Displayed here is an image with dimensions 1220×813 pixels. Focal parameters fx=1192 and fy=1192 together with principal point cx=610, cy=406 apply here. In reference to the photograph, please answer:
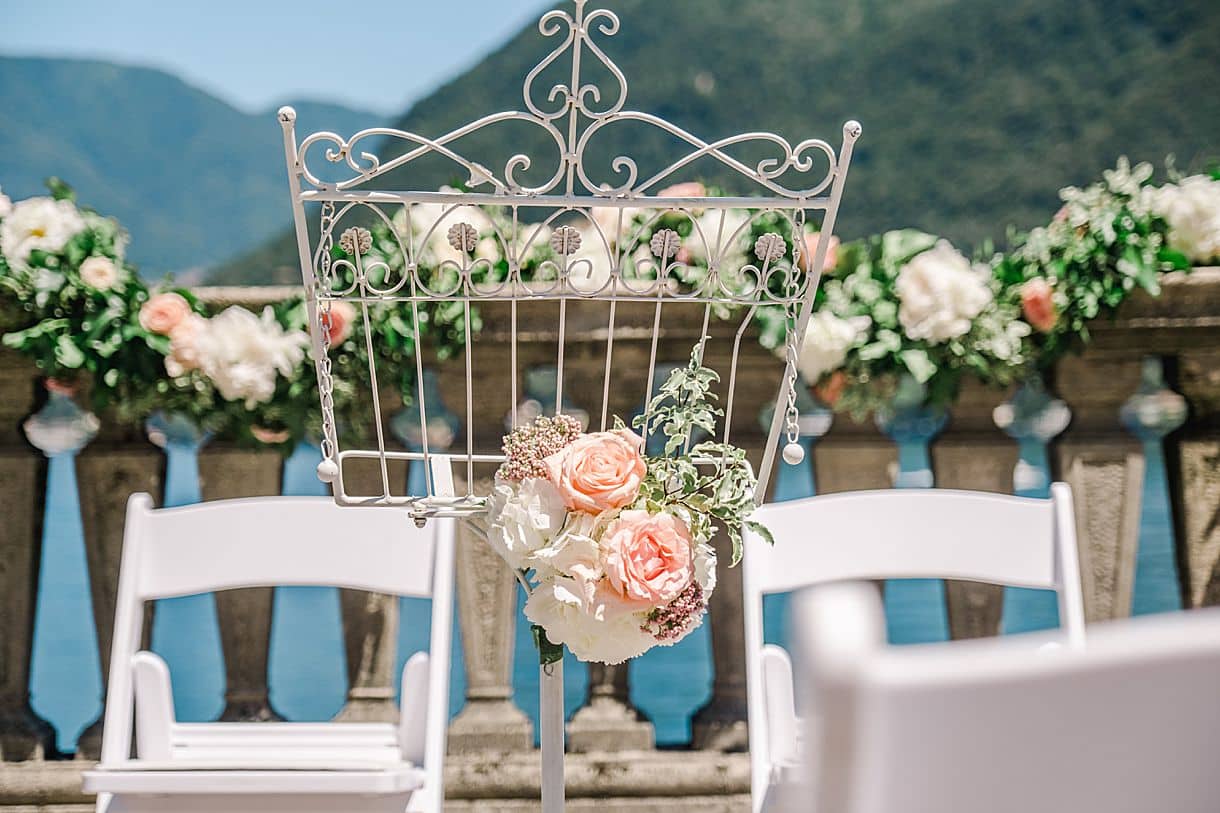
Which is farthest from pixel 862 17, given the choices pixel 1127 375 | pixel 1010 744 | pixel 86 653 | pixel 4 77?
pixel 1010 744

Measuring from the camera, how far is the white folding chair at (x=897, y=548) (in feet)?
5.77

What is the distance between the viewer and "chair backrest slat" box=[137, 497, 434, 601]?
6.22ft

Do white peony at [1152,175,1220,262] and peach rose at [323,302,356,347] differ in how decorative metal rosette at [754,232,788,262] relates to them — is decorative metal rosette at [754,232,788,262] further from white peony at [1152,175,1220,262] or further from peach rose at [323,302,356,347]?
white peony at [1152,175,1220,262]

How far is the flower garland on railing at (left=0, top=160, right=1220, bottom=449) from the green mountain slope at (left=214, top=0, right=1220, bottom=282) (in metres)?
12.7

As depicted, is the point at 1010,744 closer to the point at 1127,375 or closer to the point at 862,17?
the point at 1127,375

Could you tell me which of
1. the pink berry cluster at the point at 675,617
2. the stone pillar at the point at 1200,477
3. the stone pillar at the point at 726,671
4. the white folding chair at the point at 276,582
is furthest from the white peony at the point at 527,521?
the stone pillar at the point at 1200,477

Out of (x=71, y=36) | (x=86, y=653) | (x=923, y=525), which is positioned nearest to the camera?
(x=923, y=525)

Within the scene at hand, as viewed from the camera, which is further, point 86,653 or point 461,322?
point 86,653

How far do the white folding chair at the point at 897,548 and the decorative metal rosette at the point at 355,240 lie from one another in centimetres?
75

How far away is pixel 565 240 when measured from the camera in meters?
1.32

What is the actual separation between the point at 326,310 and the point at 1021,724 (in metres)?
0.99

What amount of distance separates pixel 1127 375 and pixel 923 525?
2.28 ft

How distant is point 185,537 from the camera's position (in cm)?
192

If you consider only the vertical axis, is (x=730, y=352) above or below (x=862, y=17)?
below
